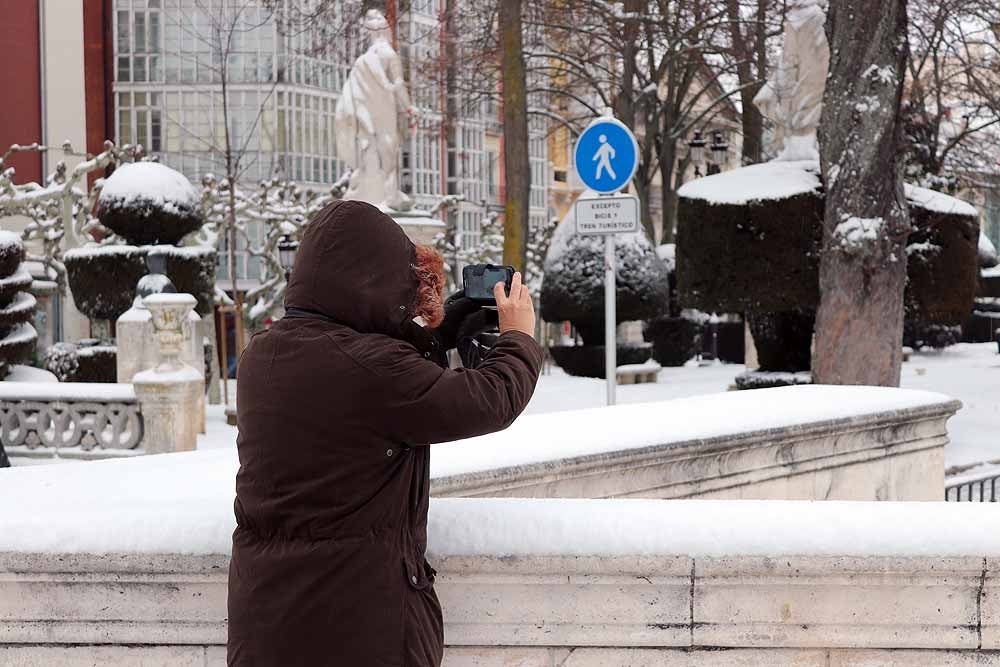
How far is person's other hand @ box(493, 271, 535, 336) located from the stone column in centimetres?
893

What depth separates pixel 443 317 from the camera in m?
2.94

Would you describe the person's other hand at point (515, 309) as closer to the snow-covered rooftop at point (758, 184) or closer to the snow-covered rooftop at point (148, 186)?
the snow-covered rooftop at point (758, 184)

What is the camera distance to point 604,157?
31.1 feet

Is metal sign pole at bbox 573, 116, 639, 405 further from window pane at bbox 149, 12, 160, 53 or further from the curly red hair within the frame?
window pane at bbox 149, 12, 160, 53

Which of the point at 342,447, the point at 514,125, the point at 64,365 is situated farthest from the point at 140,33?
the point at 342,447

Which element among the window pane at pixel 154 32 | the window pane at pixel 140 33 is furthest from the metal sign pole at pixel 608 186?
the window pane at pixel 140 33

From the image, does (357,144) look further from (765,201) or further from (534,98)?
(534,98)

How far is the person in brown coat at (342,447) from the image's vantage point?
259 cm

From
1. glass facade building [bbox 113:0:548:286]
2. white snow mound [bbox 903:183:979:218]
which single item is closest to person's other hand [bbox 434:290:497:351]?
white snow mound [bbox 903:183:979:218]

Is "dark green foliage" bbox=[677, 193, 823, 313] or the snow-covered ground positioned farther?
"dark green foliage" bbox=[677, 193, 823, 313]

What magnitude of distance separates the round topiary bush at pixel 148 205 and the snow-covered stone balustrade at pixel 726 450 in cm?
961

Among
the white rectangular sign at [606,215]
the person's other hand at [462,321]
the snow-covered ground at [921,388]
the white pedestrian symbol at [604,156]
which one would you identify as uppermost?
the white pedestrian symbol at [604,156]

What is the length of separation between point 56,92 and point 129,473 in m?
30.7

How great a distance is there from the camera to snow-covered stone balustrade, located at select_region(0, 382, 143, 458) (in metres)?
11.6
